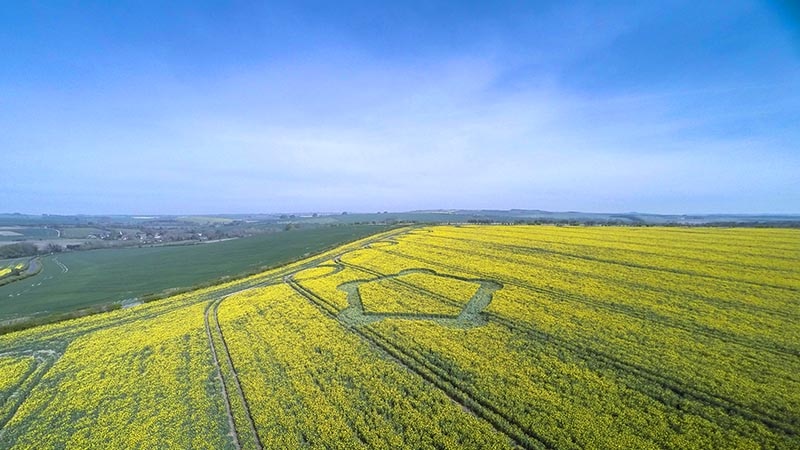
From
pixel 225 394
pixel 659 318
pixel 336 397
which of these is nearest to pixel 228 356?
pixel 225 394

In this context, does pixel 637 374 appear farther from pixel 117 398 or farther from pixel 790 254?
pixel 790 254

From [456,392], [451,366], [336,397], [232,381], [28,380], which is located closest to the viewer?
[456,392]

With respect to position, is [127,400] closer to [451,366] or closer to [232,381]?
[232,381]

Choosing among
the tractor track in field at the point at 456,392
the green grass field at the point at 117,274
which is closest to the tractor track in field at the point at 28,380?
the green grass field at the point at 117,274

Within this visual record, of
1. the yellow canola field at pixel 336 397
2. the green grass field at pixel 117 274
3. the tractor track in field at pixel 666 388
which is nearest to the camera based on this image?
the tractor track in field at pixel 666 388

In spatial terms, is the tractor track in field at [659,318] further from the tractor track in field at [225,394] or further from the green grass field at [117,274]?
the green grass field at [117,274]

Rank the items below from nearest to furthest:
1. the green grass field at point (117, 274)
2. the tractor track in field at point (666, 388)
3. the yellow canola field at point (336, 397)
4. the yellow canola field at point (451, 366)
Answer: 1. the tractor track in field at point (666, 388)
2. the yellow canola field at point (451, 366)
3. the yellow canola field at point (336, 397)
4. the green grass field at point (117, 274)

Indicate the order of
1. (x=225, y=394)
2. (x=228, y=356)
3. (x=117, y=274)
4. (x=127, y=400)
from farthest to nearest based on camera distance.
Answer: (x=117, y=274) → (x=228, y=356) → (x=225, y=394) → (x=127, y=400)

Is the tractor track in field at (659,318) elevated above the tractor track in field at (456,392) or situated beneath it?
elevated above

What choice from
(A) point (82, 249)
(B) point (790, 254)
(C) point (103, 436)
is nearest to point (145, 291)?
(C) point (103, 436)
